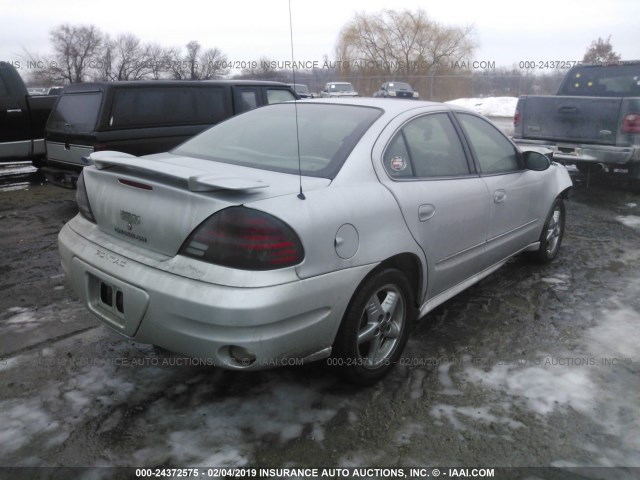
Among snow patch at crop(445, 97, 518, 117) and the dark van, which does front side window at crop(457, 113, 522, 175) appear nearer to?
the dark van

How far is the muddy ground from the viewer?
235cm

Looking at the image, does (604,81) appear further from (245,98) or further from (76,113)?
(76,113)

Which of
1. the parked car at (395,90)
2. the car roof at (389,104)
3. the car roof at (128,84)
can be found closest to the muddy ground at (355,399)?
the car roof at (389,104)

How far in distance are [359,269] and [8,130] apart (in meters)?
7.86

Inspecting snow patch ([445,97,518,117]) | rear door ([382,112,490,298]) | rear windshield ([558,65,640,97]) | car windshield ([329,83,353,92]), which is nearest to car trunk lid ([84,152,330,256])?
rear door ([382,112,490,298])

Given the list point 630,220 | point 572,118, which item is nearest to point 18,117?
point 572,118

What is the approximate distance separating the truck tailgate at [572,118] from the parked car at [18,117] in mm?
7545

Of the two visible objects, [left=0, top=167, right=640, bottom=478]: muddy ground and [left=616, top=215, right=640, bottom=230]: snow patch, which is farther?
[left=616, top=215, right=640, bottom=230]: snow patch

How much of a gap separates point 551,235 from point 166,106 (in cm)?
488

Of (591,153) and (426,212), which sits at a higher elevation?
(426,212)

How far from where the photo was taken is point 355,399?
276cm

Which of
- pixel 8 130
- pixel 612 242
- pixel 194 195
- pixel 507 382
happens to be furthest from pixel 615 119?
pixel 8 130

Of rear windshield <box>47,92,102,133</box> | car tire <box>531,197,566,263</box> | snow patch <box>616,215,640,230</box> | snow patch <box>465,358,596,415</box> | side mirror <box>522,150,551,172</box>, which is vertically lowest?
snow patch <box>616,215,640,230</box>

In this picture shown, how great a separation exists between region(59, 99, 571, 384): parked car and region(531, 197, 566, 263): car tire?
49.5 inches
